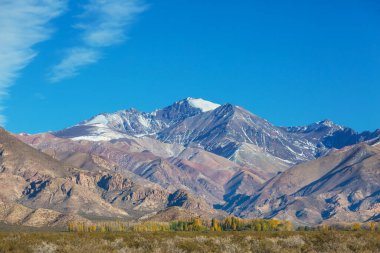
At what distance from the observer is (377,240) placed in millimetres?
107375

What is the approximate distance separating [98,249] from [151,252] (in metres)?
7.66

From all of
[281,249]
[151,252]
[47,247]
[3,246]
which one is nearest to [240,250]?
[281,249]

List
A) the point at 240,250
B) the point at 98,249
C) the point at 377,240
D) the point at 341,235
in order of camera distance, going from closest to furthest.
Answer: the point at 98,249 → the point at 240,250 → the point at 377,240 → the point at 341,235

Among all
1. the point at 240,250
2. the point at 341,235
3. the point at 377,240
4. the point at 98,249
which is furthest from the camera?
the point at 341,235

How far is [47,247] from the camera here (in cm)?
9338

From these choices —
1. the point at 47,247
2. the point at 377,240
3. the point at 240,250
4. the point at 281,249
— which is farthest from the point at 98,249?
the point at 377,240

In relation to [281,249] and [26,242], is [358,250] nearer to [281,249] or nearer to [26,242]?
[281,249]

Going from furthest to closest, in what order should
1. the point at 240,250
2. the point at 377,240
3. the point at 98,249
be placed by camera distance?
the point at 377,240
the point at 240,250
the point at 98,249

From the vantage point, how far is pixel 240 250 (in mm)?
98500

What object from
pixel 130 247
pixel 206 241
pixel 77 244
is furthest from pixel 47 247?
pixel 206 241

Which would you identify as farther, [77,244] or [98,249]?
[77,244]

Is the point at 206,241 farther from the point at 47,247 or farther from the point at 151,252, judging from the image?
the point at 47,247

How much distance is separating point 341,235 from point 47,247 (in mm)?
49938

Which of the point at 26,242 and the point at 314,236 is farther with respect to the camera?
the point at 314,236
